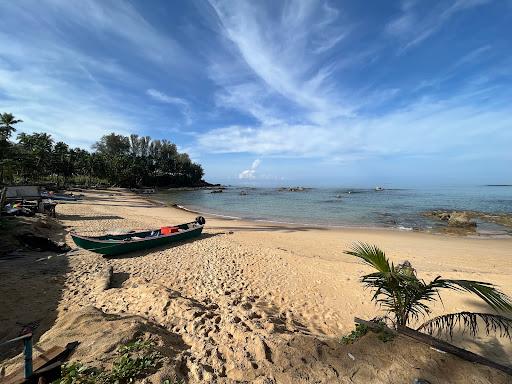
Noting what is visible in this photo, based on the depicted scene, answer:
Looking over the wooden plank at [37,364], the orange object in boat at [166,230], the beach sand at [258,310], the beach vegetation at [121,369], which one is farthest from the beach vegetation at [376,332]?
the orange object in boat at [166,230]

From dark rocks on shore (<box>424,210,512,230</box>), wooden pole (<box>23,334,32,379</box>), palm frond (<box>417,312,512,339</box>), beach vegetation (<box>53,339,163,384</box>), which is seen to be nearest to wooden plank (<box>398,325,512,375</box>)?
palm frond (<box>417,312,512,339</box>)

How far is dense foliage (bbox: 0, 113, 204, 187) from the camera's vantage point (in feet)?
120

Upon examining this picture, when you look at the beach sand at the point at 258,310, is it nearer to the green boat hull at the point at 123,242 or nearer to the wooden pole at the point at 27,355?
the green boat hull at the point at 123,242

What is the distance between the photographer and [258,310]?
20.8ft

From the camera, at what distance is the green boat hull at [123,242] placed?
10.6 m

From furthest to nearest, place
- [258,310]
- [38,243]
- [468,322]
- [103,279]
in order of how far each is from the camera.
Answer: [38,243] → [103,279] → [258,310] → [468,322]

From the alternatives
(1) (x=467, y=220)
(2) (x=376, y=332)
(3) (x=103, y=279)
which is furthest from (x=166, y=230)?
(1) (x=467, y=220)

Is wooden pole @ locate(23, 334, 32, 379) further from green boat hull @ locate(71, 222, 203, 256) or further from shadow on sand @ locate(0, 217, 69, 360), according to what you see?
green boat hull @ locate(71, 222, 203, 256)

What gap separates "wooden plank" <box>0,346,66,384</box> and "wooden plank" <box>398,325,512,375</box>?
17.1ft

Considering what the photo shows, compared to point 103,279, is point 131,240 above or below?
above

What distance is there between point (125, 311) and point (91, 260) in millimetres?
5193

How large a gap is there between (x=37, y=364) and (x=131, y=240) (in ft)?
28.0

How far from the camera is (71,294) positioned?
23.1 ft

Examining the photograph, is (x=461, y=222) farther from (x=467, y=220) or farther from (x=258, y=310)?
(x=258, y=310)
